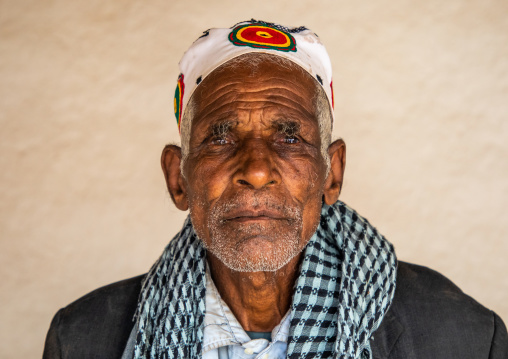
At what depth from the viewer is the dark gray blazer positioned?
2.47 meters

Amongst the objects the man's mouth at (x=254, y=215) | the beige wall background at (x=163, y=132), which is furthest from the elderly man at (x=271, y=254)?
the beige wall background at (x=163, y=132)

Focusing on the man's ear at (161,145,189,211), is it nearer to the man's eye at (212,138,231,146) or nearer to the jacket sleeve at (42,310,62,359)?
the man's eye at (212,138,231,146)

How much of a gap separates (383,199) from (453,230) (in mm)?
379

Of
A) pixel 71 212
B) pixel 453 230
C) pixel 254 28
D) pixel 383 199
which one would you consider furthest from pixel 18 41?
pixel 453 230

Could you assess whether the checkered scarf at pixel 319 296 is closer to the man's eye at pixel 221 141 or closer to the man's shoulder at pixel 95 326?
the man's shoulder at pixel 95 326

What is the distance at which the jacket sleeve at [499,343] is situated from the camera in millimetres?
2486

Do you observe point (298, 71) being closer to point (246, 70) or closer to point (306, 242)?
point (246, 70)

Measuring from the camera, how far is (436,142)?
Result: 371 cm

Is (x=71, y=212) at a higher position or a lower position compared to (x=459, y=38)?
lower

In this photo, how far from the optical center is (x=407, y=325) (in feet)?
8.26

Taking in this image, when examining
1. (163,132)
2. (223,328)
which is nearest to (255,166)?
(223,328)

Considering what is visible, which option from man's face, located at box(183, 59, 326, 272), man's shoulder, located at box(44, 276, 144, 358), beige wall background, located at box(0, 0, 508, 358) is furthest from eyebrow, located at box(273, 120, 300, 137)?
beige wall background, located at box(0, 0, 508, 358)

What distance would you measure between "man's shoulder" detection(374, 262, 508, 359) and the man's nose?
655mm

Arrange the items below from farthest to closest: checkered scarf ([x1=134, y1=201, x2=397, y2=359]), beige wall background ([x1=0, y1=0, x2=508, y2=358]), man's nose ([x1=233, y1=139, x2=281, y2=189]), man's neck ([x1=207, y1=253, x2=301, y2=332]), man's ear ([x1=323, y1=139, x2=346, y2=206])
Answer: beige wall background ([x1=0, y1=0, x2=508, y2=358]) < man's ear ([x1=323, y1=139, x2=346, y2=206]) < man's neck ([x1=207, y1=253, x2=301, y2=332]) < checkered scarf ([x1=134, y1=201, x2=397, y2=359]) < man's nose ([x1=233, y1=139, x2=281, y2=189])
